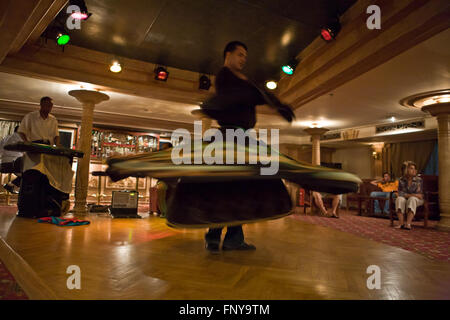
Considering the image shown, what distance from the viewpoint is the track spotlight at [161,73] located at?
18.4ft

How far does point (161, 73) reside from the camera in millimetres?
5625

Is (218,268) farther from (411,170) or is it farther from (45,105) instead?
(411,170)

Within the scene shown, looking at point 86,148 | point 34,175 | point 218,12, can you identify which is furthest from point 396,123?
point 34,175

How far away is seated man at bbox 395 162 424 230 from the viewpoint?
5.07 m

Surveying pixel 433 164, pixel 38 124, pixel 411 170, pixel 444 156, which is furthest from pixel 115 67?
pixel 433 164

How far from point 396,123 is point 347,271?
8086 millimetres

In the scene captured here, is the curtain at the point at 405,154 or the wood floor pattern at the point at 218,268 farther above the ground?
the curtain at the point at 405,154

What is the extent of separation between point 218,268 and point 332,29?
3.84 m

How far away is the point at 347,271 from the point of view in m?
1.93

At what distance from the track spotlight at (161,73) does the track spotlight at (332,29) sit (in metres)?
3.06

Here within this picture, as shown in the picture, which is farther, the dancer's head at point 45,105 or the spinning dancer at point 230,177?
the dancer's head at point 45,105

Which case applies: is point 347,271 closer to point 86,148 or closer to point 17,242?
point 17,242

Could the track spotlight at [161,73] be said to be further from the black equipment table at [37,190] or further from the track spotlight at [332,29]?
the track spotlight at [332,29]

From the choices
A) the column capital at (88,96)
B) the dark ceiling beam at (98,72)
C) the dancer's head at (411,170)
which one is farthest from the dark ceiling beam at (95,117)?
the dancer's head at (411,170)
